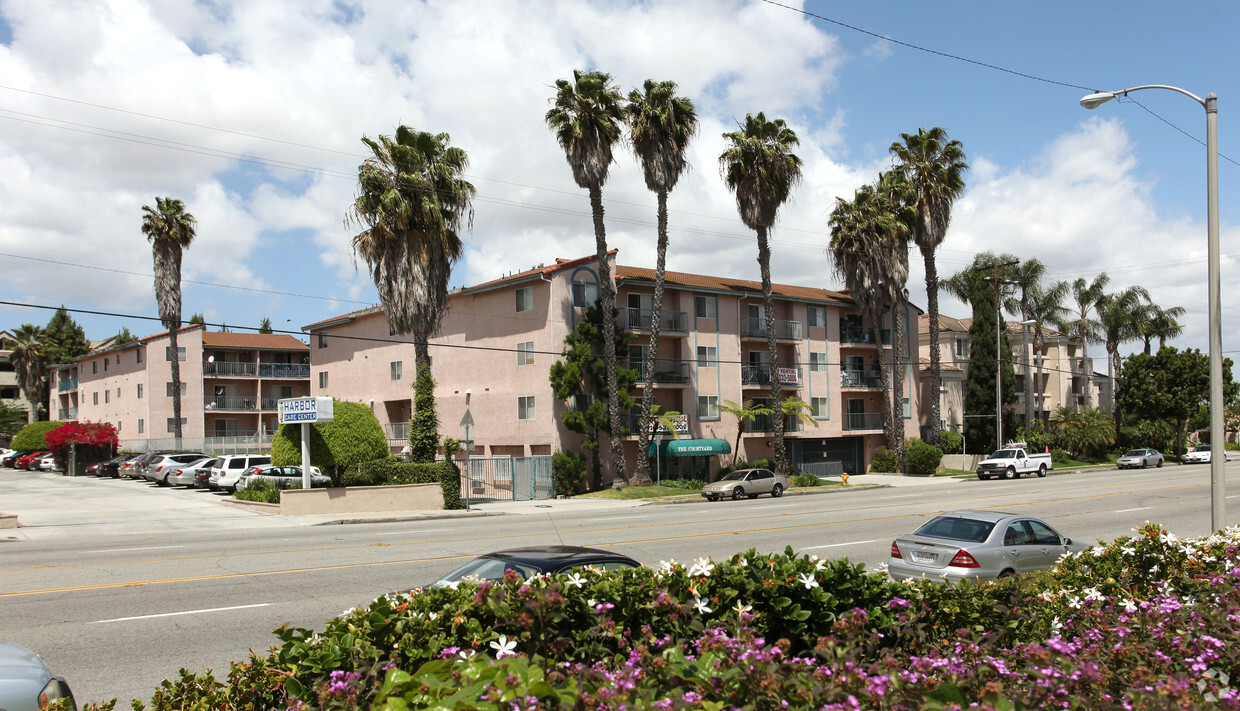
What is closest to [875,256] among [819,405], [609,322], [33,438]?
[819,405]

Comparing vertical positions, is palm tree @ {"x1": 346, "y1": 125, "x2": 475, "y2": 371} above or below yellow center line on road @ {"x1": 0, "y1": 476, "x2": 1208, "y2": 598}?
above

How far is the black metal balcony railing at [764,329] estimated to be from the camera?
47.9 m

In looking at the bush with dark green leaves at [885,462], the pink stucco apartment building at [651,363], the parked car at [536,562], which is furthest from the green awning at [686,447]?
the parked car at [536,562]

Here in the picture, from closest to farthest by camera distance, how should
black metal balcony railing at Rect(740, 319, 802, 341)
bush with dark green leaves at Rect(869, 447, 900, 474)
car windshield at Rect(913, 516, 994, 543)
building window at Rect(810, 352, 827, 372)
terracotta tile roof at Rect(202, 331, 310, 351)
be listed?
car windshield at Rect(913, 516, 994, 543) → black metal balcony railing at Rect(740, 319, 802, 341) → building window at Rect(810, 352, 827, 372) → bush with dark green leaves at Rect(869, 447, 900, 474) → terracotta tile roof at Rect(202, 331, 310, 351)

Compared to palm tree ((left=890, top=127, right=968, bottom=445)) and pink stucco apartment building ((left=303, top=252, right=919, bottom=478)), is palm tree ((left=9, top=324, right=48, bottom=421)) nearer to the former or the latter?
pink stucco apartment building ((left=303, top=252, right=919, bottom=478))

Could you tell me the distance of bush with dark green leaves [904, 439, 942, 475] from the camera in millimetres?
51594

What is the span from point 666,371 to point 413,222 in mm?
16702

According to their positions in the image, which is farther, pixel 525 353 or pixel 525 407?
pixel 525 407

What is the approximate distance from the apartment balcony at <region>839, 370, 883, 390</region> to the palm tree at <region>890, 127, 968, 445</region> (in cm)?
335

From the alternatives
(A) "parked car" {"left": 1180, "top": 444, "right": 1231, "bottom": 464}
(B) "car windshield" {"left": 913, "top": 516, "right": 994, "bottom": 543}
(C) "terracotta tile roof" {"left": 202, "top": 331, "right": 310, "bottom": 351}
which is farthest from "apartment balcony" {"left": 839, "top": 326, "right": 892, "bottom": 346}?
(C) "terracotta tile roof" {"left": 202, "top": 331, "right": 310, "bottom": 351}

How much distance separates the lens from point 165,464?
42500 millimetres

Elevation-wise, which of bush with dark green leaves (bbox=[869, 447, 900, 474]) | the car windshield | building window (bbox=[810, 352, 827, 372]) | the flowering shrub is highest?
building window (bbox=[810, 352, 827, 372])

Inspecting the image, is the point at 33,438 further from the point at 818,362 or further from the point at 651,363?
the point at 818,362

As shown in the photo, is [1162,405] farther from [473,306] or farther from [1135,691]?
[1135,691]
